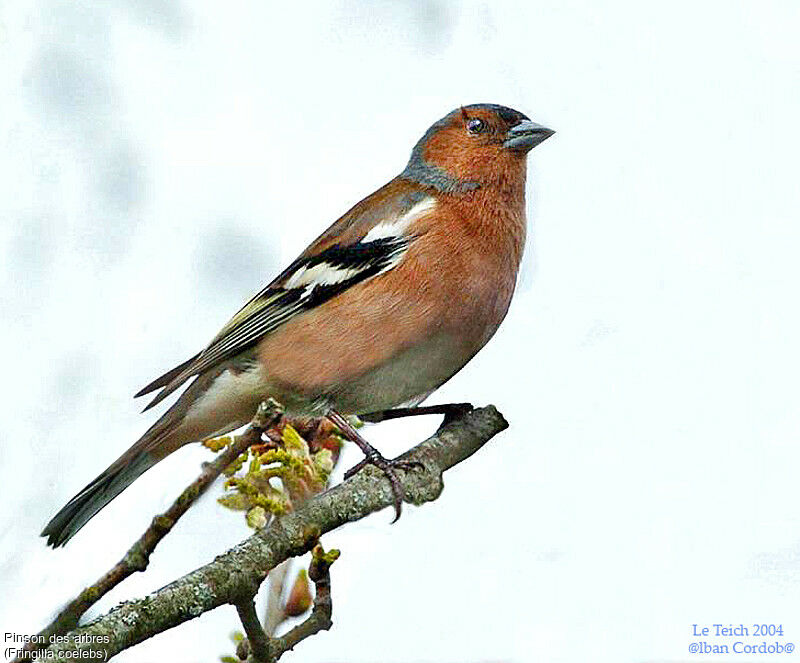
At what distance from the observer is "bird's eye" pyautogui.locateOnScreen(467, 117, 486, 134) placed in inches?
221

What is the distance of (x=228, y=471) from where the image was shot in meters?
2.91

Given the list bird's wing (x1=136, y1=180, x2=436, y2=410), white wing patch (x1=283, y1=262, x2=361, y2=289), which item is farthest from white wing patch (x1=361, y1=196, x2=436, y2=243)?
white wing patch (x1=283, y1=262, x2=361, y2=289)

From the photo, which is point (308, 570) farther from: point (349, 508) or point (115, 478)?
point (115, 478)

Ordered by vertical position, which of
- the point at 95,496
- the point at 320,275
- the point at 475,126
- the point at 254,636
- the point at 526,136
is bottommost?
the point at 254,636

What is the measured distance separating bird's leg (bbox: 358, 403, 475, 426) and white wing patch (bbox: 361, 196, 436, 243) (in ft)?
2.45

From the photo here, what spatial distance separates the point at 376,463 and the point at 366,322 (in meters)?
0.78

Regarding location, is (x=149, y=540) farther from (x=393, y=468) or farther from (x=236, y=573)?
(x=393, y=468)

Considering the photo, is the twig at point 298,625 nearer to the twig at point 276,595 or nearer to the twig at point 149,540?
the twig at point 276,595

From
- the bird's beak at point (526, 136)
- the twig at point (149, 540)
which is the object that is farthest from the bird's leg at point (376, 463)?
the bird's beak at point (526, 136)

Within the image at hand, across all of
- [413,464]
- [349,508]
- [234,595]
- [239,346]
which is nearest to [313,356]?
[239,346]

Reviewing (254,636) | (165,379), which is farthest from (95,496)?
(254,636)

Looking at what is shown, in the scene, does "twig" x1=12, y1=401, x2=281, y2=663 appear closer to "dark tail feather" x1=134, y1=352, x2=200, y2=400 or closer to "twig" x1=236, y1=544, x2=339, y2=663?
"twig" x1=236, y1=544, x2=339, y2=663

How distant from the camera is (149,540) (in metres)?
2.65

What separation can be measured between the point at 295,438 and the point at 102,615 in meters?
0.73
